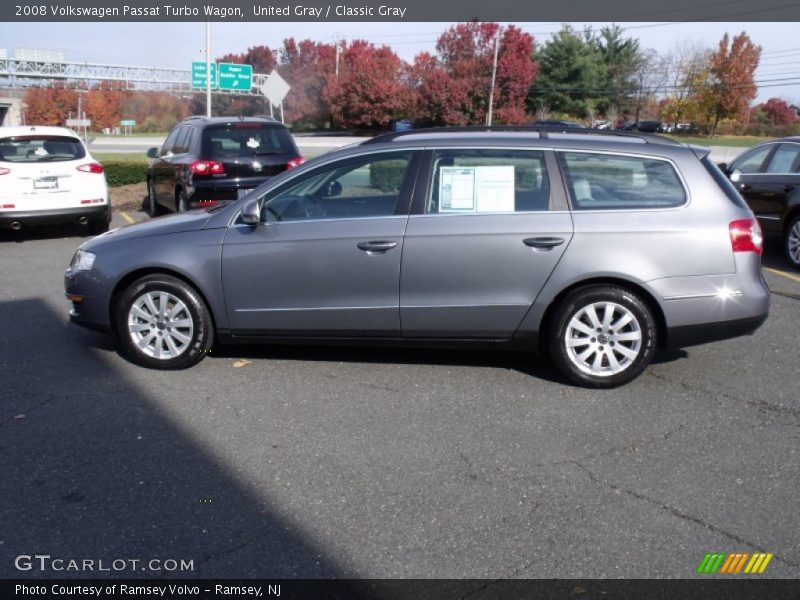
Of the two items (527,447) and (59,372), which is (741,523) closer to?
(527,447)

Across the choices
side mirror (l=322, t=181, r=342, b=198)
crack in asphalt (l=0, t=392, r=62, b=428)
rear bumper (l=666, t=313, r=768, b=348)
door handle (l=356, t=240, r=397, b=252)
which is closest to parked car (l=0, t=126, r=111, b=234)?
crack in asphalt (l=0, t=392, r=62, b=428)

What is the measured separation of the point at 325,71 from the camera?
210ft

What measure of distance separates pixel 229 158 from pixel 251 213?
5.42 m

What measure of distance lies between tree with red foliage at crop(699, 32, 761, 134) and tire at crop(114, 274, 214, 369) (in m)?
58.4

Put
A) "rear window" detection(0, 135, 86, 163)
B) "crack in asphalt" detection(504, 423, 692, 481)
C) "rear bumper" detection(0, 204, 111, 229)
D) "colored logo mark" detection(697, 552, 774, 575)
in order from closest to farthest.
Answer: "colored logo mark" detection(697, 552, 774, 575)
"crack in asphalt" detection(504, 423, 692, 481)
"rear bumper" detection(0, 204, 111, 229)
"rear window" detection(0, 135, 86, 163)

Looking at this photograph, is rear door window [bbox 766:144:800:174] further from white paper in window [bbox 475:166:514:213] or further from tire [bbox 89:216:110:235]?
tire [bbox 89:216:110:235]

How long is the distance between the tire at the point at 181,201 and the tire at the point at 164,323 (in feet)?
17.5

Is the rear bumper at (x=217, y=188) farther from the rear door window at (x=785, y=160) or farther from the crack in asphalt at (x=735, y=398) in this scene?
the rear door window at (x=785, y=160)

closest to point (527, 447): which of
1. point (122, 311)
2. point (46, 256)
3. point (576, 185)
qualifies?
point (576, 185)

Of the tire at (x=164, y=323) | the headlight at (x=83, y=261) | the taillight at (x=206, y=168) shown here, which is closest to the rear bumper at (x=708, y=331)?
the tire at (x=164, y=323)

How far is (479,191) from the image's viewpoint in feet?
17.6

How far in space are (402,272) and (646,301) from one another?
1.67 meters

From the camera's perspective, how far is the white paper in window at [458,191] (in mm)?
5363

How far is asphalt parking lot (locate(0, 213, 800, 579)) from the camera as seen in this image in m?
3.35
